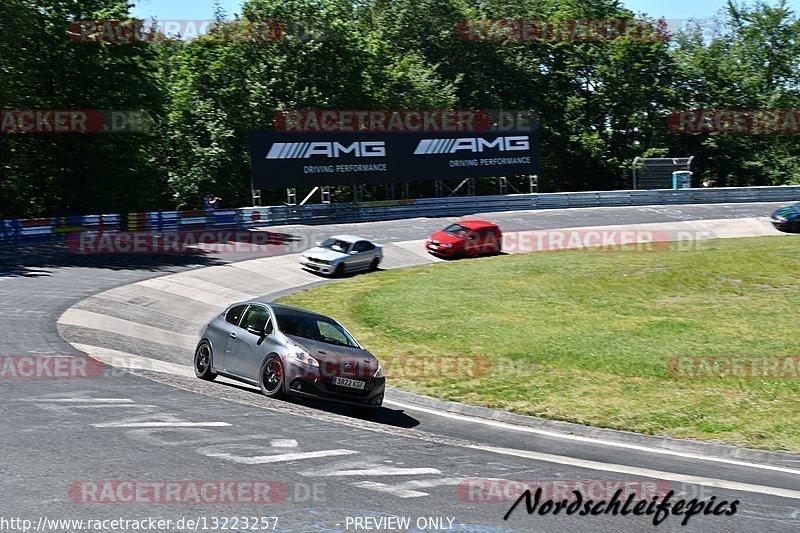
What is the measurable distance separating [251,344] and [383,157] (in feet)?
108

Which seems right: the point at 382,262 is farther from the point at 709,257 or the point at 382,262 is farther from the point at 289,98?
the point at 289,98

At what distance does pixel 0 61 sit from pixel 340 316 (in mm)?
25431

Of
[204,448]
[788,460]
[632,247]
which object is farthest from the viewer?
[632,247]

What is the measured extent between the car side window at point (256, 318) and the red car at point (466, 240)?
74.9 feet

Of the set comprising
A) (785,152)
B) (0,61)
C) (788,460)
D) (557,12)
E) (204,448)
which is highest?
(557,12)

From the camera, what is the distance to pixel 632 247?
39.2 metres

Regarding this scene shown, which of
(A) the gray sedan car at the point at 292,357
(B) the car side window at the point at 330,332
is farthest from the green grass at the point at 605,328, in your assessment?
(A) the gray sedan car at the point at 292,357

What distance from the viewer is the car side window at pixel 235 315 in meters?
14.8

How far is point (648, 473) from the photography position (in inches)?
420

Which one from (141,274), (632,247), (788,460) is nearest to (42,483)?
(788,460)

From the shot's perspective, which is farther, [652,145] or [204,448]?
[652,145]

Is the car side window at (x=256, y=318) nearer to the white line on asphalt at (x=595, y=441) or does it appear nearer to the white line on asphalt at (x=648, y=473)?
the white line on asphalt at (x=595, y=441)

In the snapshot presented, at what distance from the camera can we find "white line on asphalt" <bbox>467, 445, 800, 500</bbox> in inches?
387

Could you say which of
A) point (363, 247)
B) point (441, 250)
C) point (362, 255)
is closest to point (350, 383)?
point (362, 255)
